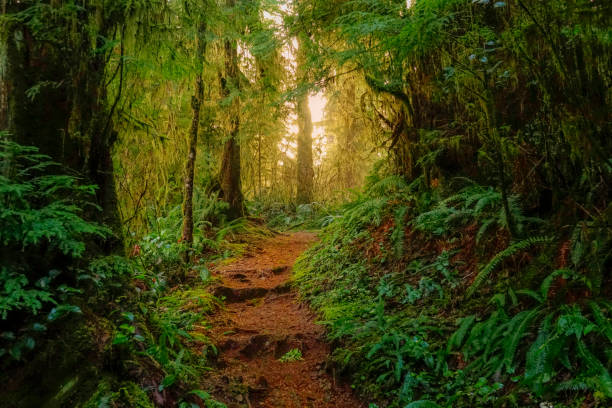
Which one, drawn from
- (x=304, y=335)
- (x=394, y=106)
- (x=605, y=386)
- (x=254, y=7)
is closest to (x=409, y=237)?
(x=304, y=335)

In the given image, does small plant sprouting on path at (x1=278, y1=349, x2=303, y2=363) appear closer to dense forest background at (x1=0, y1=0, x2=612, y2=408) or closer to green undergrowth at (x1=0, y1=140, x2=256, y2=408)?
dense forest background at (x1=0, y1=0, x2=612, y2=408)

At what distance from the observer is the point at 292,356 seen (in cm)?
453

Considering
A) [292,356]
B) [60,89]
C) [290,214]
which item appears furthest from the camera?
[290,214]

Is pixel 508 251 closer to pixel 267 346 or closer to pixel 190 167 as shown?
pixel 267 346

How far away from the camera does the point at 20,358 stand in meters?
2.32

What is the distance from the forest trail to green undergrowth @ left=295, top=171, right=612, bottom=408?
0.93ft

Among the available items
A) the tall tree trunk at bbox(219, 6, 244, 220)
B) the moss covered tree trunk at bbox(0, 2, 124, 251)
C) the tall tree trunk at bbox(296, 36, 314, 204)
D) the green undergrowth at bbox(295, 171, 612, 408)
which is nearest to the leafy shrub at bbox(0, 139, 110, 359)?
the moss covered tree trunk at bbox(0, 2, 124, 251)

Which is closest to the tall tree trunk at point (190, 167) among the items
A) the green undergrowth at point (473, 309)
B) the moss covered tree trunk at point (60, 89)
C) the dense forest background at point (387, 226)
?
the dense forest background at point (387, 226)

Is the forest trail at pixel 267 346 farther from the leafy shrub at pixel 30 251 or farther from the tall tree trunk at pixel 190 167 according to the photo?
the leafy shrub at pixel 30 251

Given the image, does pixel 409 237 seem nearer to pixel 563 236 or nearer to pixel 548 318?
pixel 563 236

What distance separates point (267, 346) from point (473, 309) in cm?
255

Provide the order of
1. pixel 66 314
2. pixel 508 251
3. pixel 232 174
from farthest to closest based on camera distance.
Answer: pixel 232 174 → pixel 508 251 → pixel 66 314

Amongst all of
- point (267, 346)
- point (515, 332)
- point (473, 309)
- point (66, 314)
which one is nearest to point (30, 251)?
point (66, 314)

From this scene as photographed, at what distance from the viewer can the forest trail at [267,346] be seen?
368cm
